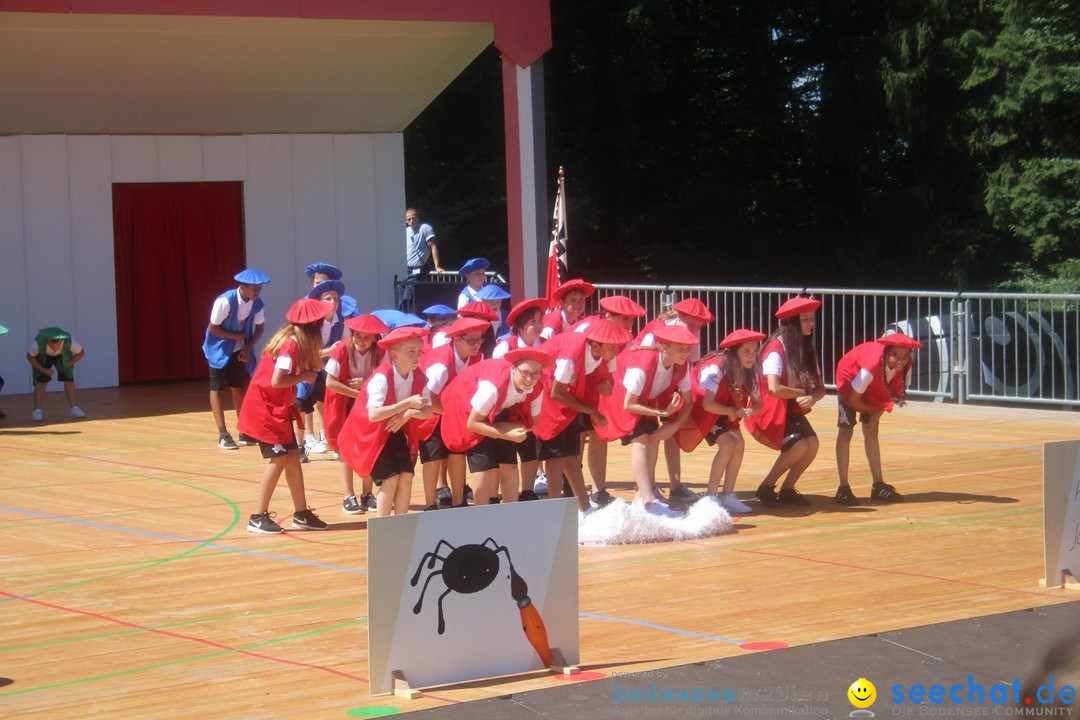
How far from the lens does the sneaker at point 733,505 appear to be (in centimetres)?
1010

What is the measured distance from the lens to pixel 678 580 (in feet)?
26.6

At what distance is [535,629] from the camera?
6.19 m

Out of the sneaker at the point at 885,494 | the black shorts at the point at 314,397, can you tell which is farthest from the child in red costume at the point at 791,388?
the black shorts at the point at 314,397

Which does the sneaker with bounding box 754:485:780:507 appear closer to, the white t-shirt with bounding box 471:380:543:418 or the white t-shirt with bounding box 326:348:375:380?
the white t-shirt with bounding box 471:380:543:418

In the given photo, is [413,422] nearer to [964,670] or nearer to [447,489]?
[447,489]

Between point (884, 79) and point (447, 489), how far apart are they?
19.1 m

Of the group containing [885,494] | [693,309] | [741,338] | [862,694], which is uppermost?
[693,309]

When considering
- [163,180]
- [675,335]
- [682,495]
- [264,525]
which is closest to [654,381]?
[675,335]

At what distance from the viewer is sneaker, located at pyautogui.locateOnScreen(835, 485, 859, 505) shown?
10422 mm

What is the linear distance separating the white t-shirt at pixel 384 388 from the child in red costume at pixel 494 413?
25 centimetres

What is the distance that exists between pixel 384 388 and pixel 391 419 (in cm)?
21

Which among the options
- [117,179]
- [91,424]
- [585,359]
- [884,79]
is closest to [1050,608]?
[585,359]

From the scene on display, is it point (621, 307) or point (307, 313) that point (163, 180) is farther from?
point (621, 307)

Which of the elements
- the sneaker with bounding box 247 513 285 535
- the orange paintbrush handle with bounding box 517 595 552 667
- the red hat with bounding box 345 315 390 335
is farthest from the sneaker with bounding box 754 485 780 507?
the orange paintbrush handle with bounding box 517 595 552 667
